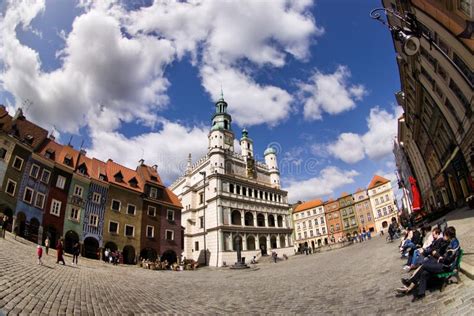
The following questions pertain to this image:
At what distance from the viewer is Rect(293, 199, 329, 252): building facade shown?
84.3m

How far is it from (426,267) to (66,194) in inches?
1274

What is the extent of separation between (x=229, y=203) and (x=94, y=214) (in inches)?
945

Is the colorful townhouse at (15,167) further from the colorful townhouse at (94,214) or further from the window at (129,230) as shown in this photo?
the window at (129,230)

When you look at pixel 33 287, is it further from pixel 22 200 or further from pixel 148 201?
pixel 148 201

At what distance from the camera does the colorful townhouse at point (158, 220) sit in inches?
1361

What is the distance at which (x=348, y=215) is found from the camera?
80250mm

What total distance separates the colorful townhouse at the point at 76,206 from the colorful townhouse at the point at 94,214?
1.17ft

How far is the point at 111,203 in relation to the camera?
104 ft

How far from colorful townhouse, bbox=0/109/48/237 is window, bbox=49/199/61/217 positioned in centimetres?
191

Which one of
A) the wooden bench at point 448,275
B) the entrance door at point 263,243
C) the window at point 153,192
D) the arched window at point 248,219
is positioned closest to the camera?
the wooden bench at point 448,275

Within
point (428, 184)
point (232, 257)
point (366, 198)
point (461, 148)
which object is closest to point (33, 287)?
point (461, 148)

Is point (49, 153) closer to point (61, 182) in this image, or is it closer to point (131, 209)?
point (61, 182)

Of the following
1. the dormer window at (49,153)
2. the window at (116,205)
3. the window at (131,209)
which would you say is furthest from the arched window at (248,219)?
the dormer window at (49,153)

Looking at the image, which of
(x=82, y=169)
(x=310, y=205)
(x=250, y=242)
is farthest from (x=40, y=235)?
(x=310, y=205)
